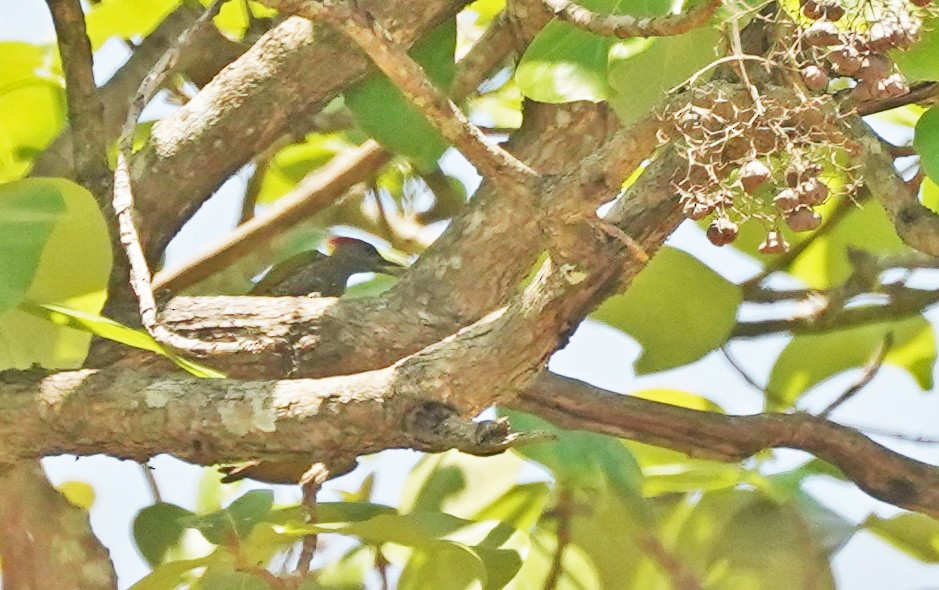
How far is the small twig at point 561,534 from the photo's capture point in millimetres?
450

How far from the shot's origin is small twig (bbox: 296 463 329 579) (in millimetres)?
432

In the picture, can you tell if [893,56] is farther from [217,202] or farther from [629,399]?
[217,202]

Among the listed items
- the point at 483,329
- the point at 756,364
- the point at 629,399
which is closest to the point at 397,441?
the point at 483,329

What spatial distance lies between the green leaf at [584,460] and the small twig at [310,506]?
0.28ft

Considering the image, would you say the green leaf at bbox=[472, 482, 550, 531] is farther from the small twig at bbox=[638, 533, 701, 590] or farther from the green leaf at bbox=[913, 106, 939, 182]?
the green leaf at bbox=[913, 106, 939, 182]

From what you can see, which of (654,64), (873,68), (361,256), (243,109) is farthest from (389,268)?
(873,68)

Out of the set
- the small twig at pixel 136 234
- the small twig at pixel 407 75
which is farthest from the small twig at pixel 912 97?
the small twig at pixel 136 234

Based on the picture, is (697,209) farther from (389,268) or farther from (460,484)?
(389,268)

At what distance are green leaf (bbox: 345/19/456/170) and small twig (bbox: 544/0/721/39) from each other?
0.46ft

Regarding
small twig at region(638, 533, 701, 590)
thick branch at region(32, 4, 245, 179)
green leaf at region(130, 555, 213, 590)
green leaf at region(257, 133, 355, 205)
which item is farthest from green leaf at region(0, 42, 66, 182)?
small twig at region(638, 533, 701, 590)

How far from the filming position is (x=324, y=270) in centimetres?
62

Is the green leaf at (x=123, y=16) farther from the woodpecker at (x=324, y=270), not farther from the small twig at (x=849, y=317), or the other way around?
the small twig at (x=849, y=317)

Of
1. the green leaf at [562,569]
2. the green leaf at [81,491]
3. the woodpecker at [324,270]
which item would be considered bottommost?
the green leaf at [81,491]

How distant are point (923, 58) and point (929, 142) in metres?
0.03
